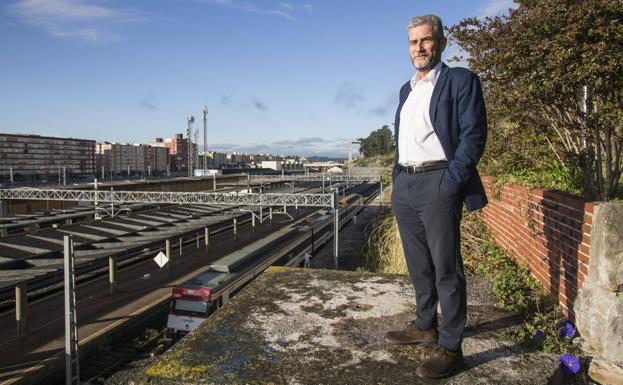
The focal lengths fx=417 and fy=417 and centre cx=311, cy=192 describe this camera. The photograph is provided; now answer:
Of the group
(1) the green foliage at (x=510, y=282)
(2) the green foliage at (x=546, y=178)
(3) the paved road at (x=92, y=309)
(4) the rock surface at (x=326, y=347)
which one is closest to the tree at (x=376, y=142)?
(3) the paved road at (x=92, y=309)

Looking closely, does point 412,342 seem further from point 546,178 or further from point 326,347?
point 546,178

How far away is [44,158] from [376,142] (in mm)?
65529

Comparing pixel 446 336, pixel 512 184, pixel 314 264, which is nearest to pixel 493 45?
pixel 512 184

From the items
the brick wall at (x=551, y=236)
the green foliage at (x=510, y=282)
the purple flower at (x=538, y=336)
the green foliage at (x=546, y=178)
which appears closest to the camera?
the purple flower at (x=538, y=336)

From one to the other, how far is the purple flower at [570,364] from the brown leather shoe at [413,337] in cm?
76

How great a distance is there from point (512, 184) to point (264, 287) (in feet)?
11.0

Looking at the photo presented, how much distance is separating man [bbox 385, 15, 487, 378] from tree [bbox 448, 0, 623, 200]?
2.16 meters

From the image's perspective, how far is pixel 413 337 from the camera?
9.36ft

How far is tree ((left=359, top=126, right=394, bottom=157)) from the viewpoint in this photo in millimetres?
85062

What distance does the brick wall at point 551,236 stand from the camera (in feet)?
10.3

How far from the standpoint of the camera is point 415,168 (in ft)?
8.84

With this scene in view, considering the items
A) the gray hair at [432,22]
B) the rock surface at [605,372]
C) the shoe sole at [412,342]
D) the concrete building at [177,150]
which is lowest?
the rock surface at [605,372]

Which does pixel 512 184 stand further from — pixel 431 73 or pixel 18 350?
pixel 18 350

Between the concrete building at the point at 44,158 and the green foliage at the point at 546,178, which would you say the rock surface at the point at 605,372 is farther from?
the concrete building at the point at 44,158
